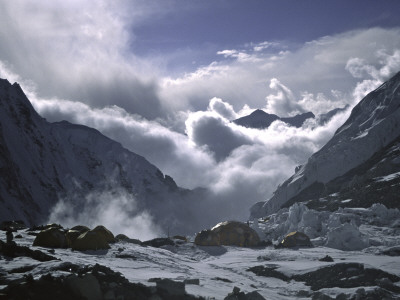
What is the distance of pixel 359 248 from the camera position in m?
56.8

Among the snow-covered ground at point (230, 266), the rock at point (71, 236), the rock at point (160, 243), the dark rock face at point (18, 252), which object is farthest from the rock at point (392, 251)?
the dark rock face at point (18, 252)

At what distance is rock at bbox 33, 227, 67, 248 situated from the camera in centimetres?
4228

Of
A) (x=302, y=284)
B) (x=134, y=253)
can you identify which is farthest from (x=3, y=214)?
(x=302, y=284)

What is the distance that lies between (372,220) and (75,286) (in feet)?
248

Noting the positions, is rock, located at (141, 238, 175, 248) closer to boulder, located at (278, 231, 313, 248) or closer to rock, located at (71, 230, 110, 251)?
boulder, located at (278, 231, 313, 248)

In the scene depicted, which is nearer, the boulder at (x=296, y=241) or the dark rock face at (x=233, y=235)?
the boulder at (x=296, y=241)

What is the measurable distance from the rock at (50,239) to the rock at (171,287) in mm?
22351

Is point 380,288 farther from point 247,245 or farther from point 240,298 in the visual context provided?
point 247,245

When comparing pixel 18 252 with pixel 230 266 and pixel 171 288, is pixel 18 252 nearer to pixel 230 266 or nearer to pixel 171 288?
pixel 171 288

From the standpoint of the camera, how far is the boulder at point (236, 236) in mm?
72062

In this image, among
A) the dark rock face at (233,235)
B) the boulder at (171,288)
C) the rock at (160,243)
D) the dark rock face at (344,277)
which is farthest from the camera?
the dark rock face at (233,235)

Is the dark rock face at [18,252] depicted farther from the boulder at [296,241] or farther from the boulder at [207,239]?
the boulder at [296,241]

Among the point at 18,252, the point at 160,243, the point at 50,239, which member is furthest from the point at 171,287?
the point at 160,243

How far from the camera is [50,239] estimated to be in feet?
139
